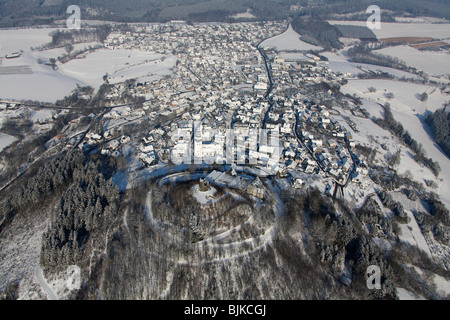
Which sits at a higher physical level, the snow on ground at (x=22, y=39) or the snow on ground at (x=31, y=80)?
the snow on ground at (x=22, y=39)

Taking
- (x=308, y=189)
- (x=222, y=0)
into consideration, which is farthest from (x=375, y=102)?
(x=222, y=0)

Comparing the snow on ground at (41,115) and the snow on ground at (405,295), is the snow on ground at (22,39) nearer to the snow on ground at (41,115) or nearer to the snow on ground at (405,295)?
the snow on ground at (41,115)

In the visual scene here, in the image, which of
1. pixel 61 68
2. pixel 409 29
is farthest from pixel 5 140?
pixel 409 29

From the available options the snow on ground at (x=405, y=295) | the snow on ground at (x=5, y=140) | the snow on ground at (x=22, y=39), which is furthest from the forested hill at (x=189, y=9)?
the snow on ground at (x=405, y=295)

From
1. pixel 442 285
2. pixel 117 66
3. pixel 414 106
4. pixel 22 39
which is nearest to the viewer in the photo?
pixel 442 285

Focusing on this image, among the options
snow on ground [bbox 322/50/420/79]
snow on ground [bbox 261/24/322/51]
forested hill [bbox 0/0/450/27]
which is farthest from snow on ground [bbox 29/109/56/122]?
forested hill [bbox 0/0/450/27]

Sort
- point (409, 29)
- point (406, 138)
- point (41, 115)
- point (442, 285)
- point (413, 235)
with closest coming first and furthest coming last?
point (442, 285) < point (413, 235) < point (406, 138) < point (41, 115) < point (409, 29)

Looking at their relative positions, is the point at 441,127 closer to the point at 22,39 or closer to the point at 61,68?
the point at 61,68

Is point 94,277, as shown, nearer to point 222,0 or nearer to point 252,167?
point 252,167
